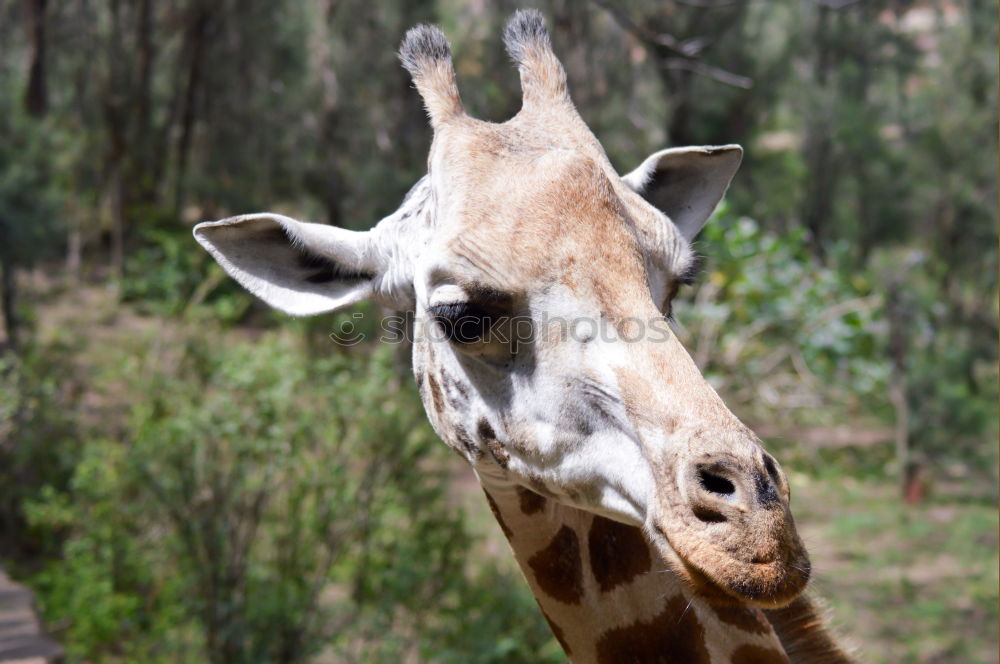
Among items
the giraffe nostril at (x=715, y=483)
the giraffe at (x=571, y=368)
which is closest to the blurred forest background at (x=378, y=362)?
the giraffe at (x=571, y=368)

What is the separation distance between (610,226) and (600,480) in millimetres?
603

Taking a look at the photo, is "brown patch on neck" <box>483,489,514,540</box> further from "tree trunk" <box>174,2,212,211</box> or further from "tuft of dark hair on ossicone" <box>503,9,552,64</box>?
"tree trunk" <box>174,2,212,211</box>

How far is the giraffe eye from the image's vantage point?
2029 millimetres

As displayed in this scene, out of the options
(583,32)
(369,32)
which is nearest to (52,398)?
(369,32)

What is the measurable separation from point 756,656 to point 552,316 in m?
1.08

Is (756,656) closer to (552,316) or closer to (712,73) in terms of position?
(552,316)

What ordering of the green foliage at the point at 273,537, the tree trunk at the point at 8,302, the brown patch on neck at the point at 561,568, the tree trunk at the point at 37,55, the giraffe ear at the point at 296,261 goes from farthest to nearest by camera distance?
the tree trunk at the point at 37,55 < the tree trunk at the point at 8,302 < the green foliage at the point at 273,537 < the giraffe ear at the point at 296,261 < the brown patch on neck at the point at 561,568

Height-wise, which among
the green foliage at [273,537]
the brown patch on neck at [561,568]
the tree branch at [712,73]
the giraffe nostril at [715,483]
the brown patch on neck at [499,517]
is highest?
the tree branch at [712,73]

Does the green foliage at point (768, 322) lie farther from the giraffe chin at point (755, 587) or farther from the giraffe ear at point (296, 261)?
the giraffe chin at point (755, 587)

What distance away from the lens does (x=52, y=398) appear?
7164mm

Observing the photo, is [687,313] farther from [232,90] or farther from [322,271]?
[232,90]

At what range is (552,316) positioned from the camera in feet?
6.44

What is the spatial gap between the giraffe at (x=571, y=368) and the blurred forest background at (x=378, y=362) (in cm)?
120

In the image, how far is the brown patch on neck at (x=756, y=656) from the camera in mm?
2205
